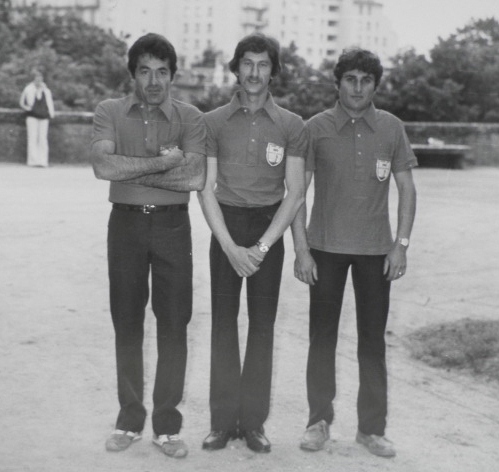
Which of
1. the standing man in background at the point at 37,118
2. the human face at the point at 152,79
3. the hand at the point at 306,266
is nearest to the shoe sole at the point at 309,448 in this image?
the hand at the point at 306,266

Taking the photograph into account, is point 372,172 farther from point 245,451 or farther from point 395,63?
point 395,63

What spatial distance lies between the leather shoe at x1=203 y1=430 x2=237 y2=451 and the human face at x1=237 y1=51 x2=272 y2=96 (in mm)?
1564

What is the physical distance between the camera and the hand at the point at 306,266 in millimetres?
4488

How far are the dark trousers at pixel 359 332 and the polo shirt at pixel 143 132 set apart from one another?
2.57 ft

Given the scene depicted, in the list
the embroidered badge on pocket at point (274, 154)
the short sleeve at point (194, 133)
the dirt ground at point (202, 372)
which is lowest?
the dirt ground at point (202, 372)

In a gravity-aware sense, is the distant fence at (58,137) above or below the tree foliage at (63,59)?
below

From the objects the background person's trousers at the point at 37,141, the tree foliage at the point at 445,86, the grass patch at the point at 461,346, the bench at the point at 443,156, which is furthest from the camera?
the tree foliage at the point at 445,86

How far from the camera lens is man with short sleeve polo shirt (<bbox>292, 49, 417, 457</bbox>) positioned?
445 centimetres

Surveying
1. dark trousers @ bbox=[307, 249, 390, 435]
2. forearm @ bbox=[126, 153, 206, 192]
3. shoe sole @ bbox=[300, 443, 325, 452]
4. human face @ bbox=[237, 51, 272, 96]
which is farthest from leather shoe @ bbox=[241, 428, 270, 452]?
human face @ bbox=[237, 51, 272, 96]

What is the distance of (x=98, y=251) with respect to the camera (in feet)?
31.8

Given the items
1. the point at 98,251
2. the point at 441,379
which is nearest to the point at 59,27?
the point at 98,251

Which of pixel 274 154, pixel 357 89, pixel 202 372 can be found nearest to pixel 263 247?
pixel 274 154

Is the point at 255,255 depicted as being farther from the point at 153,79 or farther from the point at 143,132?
the point at 153,79

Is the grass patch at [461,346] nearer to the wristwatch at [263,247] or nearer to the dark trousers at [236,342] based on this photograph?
the dark trousers at [236,342]
